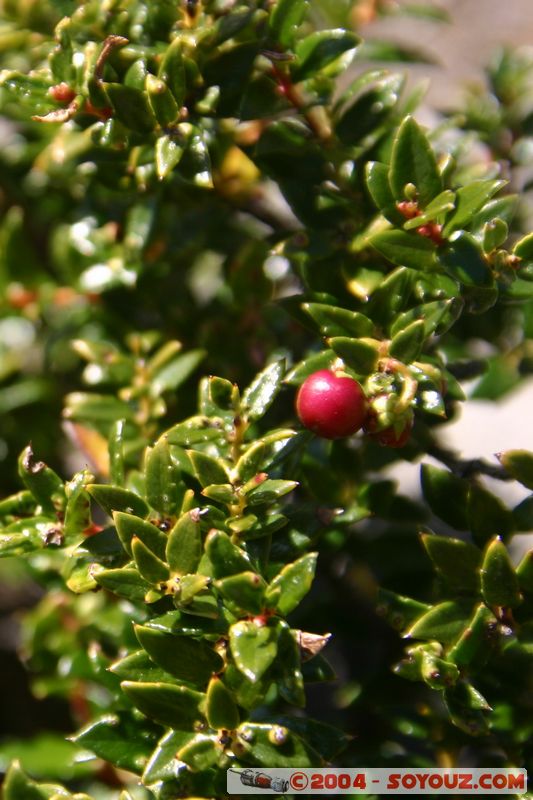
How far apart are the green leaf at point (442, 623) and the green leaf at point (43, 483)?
42cm

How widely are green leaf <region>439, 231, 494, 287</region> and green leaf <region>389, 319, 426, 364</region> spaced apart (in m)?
0.07

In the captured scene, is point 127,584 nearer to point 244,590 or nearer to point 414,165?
point 244,590

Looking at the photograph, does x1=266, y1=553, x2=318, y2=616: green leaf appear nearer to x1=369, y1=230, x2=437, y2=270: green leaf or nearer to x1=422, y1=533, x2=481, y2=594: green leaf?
x1=422, y1=533, x2=481, y2=594: green leaf

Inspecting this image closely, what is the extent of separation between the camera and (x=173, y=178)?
1288 millimetres

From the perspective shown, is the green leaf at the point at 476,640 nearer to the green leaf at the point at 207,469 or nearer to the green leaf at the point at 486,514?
the green leaf at the point at 486,514

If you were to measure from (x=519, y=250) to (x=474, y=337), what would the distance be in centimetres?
53

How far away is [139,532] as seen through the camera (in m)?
0.92

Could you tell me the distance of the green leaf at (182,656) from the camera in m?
0.91

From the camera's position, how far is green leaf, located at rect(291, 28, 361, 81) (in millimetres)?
1117

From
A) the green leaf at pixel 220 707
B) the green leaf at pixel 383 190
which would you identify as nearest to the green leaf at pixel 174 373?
the green leaf at pixel 383 190

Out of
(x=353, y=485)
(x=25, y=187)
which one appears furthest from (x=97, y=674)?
(x=25, y=187)

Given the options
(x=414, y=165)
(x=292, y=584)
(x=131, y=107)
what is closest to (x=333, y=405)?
(x=292, y=584)

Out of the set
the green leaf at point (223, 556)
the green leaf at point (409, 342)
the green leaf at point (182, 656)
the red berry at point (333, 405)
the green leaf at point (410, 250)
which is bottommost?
the green leaf at point (182, 656)

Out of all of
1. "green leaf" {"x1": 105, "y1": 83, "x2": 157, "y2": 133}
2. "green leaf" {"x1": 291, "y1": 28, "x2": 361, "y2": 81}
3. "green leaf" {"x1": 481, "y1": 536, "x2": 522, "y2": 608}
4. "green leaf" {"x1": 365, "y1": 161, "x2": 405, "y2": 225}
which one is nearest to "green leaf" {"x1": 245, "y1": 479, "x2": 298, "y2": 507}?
"green leaf" {"x1": 481, "y1": 536, "x2": 522, "y2": 608}
